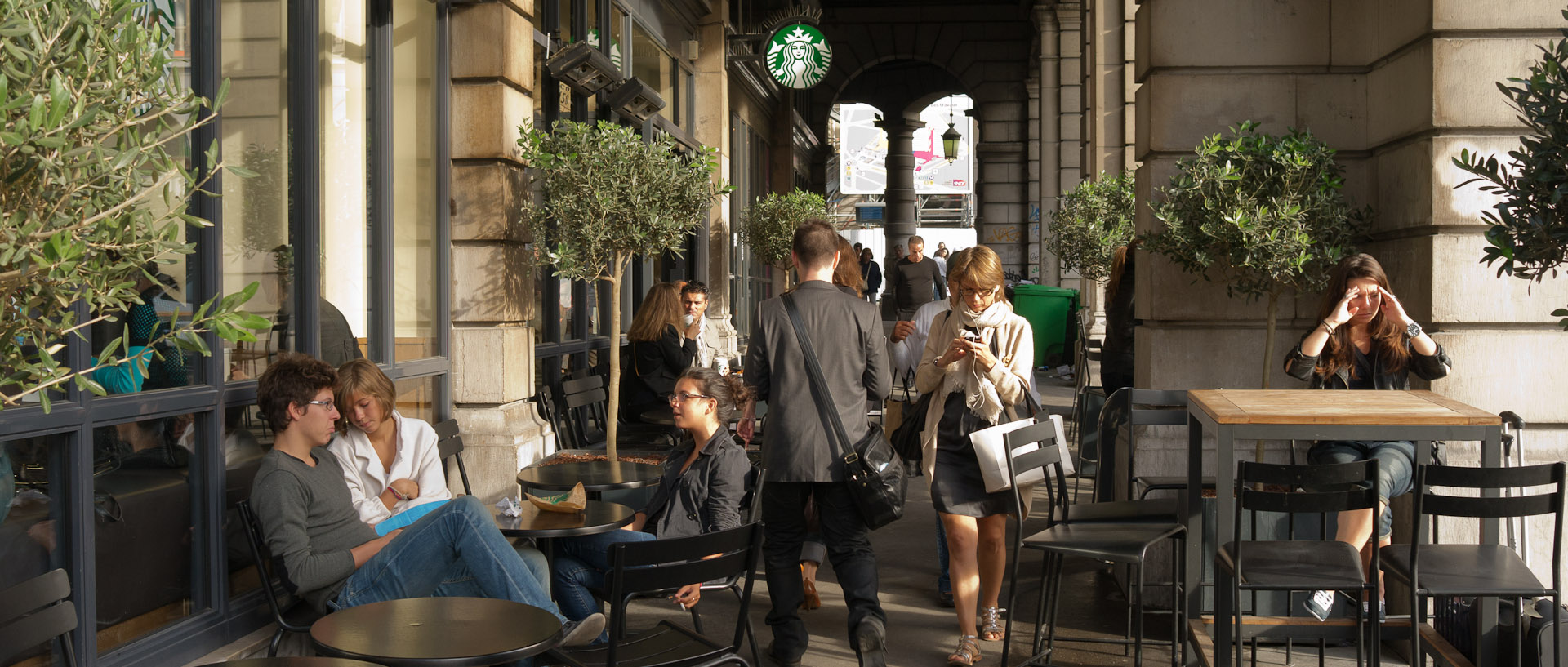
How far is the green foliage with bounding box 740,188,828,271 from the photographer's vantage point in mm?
16828

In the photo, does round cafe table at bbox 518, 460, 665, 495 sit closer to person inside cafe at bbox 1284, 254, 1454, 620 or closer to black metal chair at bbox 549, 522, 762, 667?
black metal chair at bbox 549, 522, 762, 667

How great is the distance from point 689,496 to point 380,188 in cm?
260

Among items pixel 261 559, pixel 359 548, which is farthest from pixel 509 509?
pixel 261 559

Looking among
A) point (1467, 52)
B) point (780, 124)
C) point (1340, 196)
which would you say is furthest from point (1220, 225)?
point (780, 124)

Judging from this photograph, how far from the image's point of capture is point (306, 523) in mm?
4172

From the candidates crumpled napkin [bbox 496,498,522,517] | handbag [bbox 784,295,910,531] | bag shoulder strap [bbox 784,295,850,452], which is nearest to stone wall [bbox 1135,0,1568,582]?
handbag [bbox 784,295,910,531]

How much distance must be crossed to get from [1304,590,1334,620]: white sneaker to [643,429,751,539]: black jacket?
227cm

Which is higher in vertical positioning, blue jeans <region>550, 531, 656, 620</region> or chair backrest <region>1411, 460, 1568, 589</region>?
chair backrest <region>1411, 460, 1568, 589</region>

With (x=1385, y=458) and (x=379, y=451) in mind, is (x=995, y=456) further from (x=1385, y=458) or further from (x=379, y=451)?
(x=379, y=451)

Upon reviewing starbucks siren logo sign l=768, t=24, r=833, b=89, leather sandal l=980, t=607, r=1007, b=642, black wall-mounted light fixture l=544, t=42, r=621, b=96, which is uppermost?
starbucks siren logo sign l=768, t=24, r=833, b=89

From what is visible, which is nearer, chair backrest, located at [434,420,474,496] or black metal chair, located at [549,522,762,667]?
black metal chair, located at [549,522,762,667]

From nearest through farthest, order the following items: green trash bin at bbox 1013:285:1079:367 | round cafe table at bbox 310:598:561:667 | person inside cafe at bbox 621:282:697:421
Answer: round cafe table at bbox 310:598:561:667, person inside cafe at bbox 621:282:697:421, green trash bin at bbox 1013:285:1079:367

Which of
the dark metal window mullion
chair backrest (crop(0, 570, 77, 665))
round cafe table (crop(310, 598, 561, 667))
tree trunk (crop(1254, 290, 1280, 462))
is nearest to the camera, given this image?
chair backrest (crop(0, 570, 77, 665))

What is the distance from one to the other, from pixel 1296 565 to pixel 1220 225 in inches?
93.1
